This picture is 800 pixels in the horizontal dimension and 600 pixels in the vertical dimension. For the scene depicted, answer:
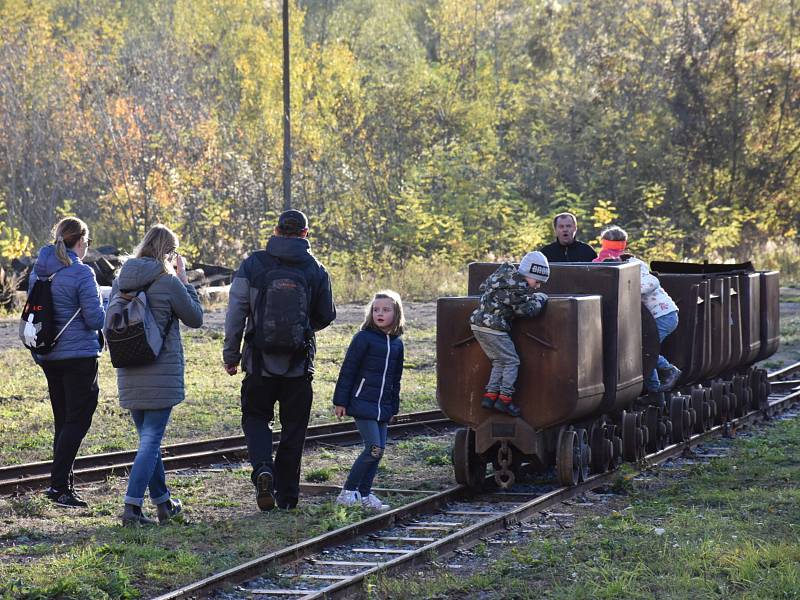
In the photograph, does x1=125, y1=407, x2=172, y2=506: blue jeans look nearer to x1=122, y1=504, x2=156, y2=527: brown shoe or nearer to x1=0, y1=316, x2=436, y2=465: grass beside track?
x1=122, y1=504, x2=156, y2=527: brown shoe

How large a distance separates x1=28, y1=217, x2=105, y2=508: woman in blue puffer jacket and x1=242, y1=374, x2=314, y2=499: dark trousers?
48.4 inches

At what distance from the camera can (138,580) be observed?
6934mm

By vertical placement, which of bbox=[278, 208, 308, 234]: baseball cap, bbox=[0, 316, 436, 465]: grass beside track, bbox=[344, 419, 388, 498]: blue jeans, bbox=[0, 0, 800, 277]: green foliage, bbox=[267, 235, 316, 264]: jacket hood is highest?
bbox=[0, 0, 800, 277]: green foliage

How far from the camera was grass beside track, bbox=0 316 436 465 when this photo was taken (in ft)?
41.8

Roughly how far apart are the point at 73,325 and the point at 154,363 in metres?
1.09

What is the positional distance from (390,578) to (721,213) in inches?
1272

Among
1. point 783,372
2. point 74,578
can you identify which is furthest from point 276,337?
point 783,372

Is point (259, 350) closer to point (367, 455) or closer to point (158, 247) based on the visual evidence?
point (158, 247)

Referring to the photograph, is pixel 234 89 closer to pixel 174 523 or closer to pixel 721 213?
pixel 721 213

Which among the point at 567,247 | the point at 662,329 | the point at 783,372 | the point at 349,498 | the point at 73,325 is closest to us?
the point at 73,325

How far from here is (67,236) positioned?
912 centimetres

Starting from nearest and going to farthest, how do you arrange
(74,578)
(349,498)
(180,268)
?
(74,578), (180,268), (349,498)

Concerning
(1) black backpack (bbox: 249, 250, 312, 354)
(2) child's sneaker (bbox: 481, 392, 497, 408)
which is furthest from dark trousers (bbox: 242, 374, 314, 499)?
(2) child's sneaker (bbox: 481, 392, 497, 408)

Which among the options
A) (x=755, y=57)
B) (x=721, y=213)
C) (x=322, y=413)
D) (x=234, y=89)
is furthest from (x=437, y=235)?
(x=322, y=413)
